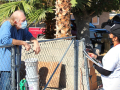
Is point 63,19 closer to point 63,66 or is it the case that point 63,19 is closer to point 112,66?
point 63,66

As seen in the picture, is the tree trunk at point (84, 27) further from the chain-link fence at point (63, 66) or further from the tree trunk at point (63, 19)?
the chain-link fence at point (63, 66)

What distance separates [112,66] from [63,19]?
2.96m

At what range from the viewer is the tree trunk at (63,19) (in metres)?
4.94

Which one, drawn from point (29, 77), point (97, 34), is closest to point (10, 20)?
point (29, 77)

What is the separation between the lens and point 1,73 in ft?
8.12

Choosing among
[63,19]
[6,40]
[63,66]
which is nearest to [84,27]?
[63,19]

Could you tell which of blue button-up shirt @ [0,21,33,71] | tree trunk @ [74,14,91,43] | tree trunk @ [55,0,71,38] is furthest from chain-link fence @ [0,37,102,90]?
tree trunk @ [74,14,91,43]

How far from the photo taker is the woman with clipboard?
2.27m

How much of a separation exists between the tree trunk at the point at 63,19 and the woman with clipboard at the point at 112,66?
2542mm

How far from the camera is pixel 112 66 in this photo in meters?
2.28

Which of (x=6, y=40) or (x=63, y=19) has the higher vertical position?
(x=63, y=19)

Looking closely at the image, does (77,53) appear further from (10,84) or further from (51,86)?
(10,84)

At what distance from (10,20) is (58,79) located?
71.6 inches

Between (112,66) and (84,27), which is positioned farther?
(84,27)
